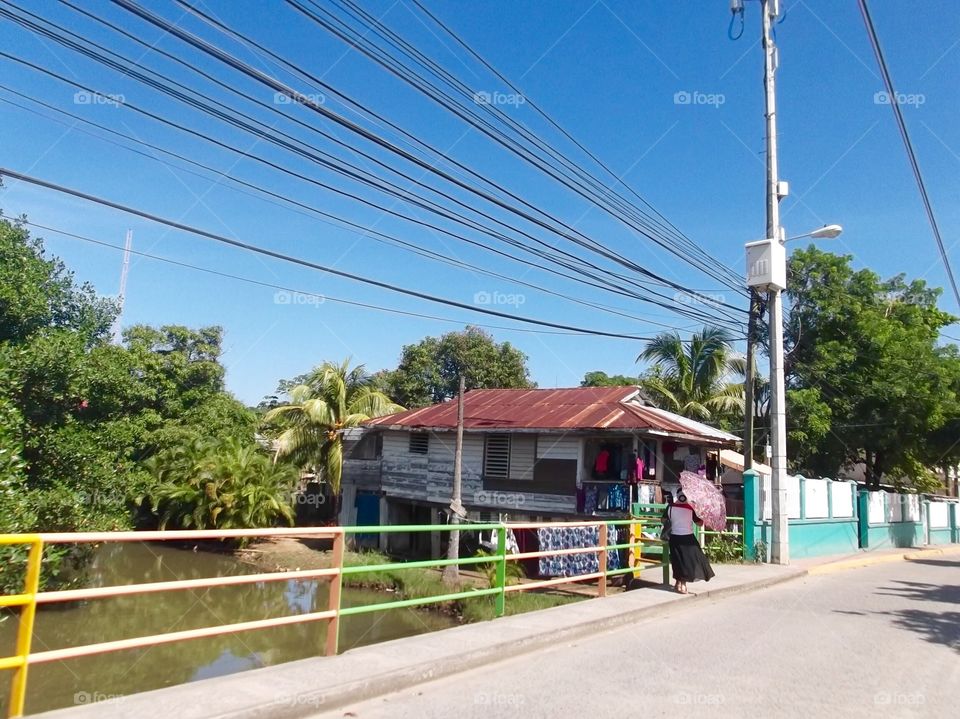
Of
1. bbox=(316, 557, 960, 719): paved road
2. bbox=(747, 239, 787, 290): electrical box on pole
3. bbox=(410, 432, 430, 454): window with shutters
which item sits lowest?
bbox=(316, 557, 960, 719): paved road

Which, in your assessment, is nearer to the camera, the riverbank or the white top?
the white top

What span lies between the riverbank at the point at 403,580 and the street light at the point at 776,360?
452 centimetres

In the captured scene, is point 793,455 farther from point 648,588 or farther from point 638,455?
point 648,588

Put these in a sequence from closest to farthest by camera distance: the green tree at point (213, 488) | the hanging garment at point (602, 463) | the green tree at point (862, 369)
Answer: the hanging garment at point (602, 463) < the green tree at point (862, 369) < the green tree at point (213, 488)

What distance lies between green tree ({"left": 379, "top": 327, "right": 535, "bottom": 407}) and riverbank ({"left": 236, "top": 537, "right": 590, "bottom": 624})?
13455 millimetres

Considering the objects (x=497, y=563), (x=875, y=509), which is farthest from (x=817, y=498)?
(x=497, y=563)

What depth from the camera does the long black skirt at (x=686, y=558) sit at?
10.4 m

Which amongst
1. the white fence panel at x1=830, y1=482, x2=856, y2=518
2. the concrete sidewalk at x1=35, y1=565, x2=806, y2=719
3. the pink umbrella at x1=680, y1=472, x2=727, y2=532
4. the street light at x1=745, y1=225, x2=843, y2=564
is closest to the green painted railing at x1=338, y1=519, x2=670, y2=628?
the concrete sidewalk at x1=35, y1=565, x2=806, y2=719

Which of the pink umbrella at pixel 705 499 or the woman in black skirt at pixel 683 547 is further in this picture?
the pink umbrella at pixel 705 499

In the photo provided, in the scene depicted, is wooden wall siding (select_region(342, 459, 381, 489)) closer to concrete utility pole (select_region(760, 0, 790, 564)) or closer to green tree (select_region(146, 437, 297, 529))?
green tree (select_region(146, 437, 297, 529))

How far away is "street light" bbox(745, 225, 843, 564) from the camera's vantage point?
593 inches

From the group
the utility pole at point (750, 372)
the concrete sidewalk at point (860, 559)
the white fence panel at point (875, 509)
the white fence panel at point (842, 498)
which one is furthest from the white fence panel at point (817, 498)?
the white fence panel at point (875, 509)

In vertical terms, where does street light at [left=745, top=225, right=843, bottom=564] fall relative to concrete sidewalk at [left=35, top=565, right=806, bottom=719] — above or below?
above

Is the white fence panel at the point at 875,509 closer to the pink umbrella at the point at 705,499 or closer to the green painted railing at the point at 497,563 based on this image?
the pink umbrella at the point at 705,499
